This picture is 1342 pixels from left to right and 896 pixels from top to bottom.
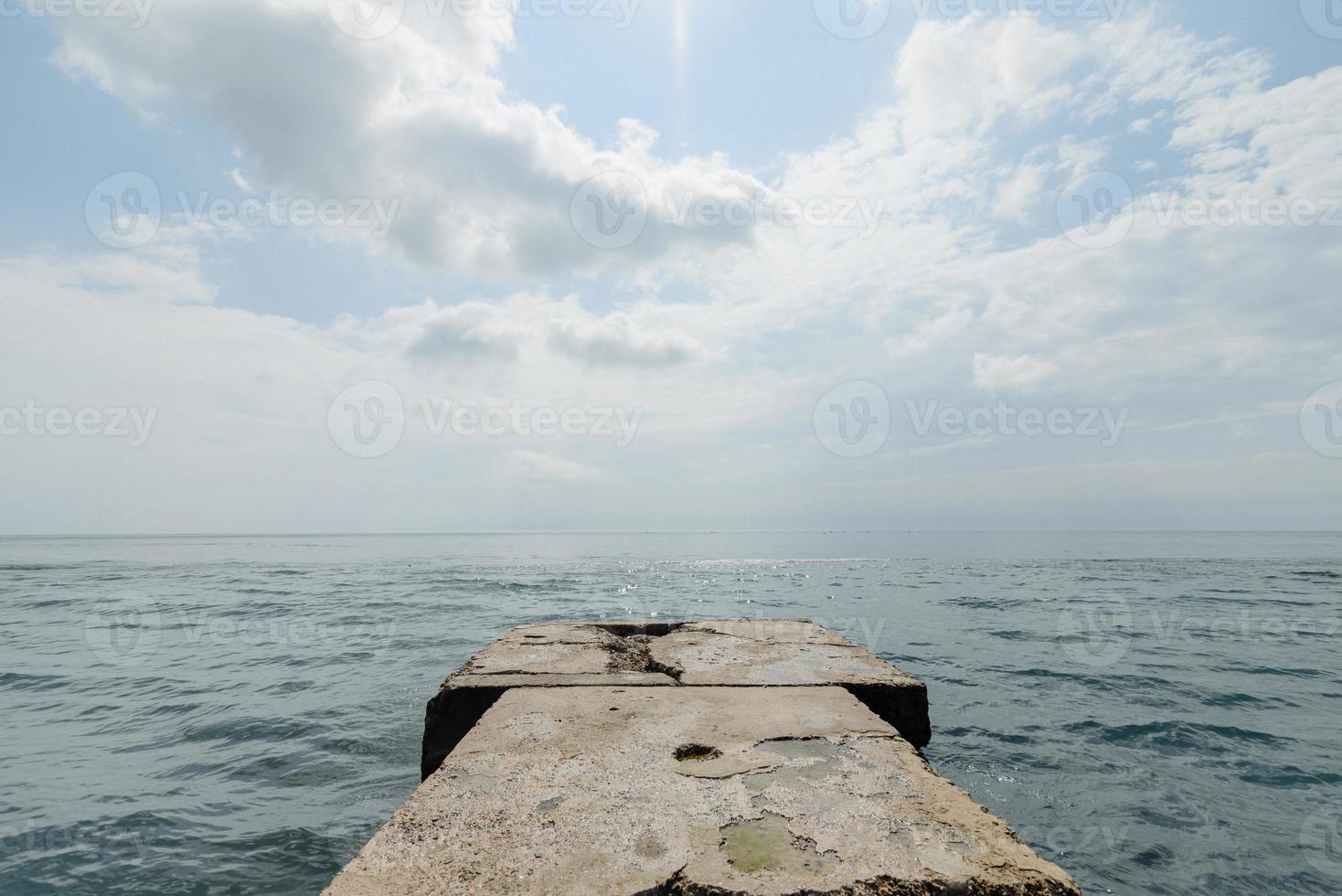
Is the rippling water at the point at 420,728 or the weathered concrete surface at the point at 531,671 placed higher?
the weathered concrete surface at the point at 531,671

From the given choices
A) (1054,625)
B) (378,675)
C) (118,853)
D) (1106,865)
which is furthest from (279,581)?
(1106,865)

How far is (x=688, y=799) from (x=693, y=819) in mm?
139

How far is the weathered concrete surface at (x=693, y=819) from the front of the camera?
152 cm

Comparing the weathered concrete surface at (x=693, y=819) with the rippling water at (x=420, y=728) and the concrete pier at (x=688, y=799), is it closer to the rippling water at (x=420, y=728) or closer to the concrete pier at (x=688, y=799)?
the concrete pier at (x=688, y=799)

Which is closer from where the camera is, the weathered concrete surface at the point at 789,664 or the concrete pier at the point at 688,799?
the concrete pier at the point at 688,799

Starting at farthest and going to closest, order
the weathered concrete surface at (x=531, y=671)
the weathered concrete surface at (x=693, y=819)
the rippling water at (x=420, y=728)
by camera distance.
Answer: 1. the weathered concrete surface at (x=531, y=671)
2. the rippling water at (x=420, y=728)
3. the weathered concrete surface at (x=693, y=819)

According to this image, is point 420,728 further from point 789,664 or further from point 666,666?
point 789,664

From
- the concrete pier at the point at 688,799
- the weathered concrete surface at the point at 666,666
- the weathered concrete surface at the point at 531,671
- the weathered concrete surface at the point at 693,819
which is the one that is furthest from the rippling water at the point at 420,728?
the weathered concrete surface at the point at 693,819

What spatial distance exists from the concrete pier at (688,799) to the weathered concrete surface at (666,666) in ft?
0.06

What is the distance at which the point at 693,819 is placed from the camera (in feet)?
6.01

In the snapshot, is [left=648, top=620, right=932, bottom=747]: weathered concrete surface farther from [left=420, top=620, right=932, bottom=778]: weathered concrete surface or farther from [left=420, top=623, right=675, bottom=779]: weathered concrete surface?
[left=420, top=623, right=675, bottom=779]: weathered concrete surface

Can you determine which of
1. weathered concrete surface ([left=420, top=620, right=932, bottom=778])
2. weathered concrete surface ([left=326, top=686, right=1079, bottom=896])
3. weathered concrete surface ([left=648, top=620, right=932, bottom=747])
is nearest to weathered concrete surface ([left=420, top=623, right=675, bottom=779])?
weathered concrete surface ([left=420, top=620, right=932, bottom=778])

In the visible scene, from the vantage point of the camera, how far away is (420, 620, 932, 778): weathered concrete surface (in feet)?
10.9

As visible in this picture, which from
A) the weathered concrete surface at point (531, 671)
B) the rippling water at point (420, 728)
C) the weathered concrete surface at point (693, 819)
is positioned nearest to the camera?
the weathered concrete surface at point (693, 819)
